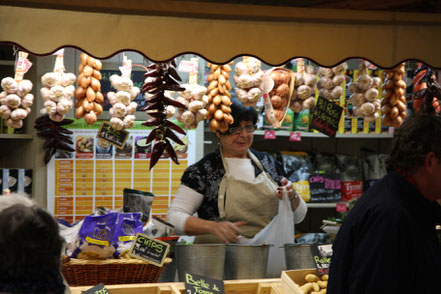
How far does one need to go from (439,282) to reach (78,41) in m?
1.74

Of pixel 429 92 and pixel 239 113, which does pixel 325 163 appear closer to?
pixel 429 92

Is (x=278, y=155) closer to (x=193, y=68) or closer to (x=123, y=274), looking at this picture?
(x=193, y=68)

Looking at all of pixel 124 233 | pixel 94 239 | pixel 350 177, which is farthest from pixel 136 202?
pixel 350 177

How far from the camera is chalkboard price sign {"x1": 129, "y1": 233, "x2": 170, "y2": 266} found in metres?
2.53

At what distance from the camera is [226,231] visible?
3.16 metres

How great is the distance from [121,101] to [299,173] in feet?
7.27

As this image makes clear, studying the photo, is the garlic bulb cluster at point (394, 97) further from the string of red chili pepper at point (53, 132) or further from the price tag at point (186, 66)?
the string of red chili pepper at point (53, 132)

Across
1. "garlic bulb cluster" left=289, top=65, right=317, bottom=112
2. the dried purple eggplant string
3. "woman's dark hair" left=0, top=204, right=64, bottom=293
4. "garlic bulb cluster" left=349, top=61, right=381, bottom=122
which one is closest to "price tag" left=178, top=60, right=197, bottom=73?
"garlic bulb cluster" left=289, top=65, right=317, bottom=112

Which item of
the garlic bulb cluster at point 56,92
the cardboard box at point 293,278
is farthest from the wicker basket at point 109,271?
the garlic bulb cluster at point 56,92

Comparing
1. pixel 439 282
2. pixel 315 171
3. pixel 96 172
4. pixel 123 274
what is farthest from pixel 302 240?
pixel 439 282

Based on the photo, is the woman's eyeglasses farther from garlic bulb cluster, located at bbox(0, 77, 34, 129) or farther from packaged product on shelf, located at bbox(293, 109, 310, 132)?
packaged product on shelf, located at bbox(293, 109, 310, 132)

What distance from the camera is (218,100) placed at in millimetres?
3016

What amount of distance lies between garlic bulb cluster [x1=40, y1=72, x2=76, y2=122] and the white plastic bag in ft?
4.20

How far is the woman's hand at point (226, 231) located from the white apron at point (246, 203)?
8.4 inches
